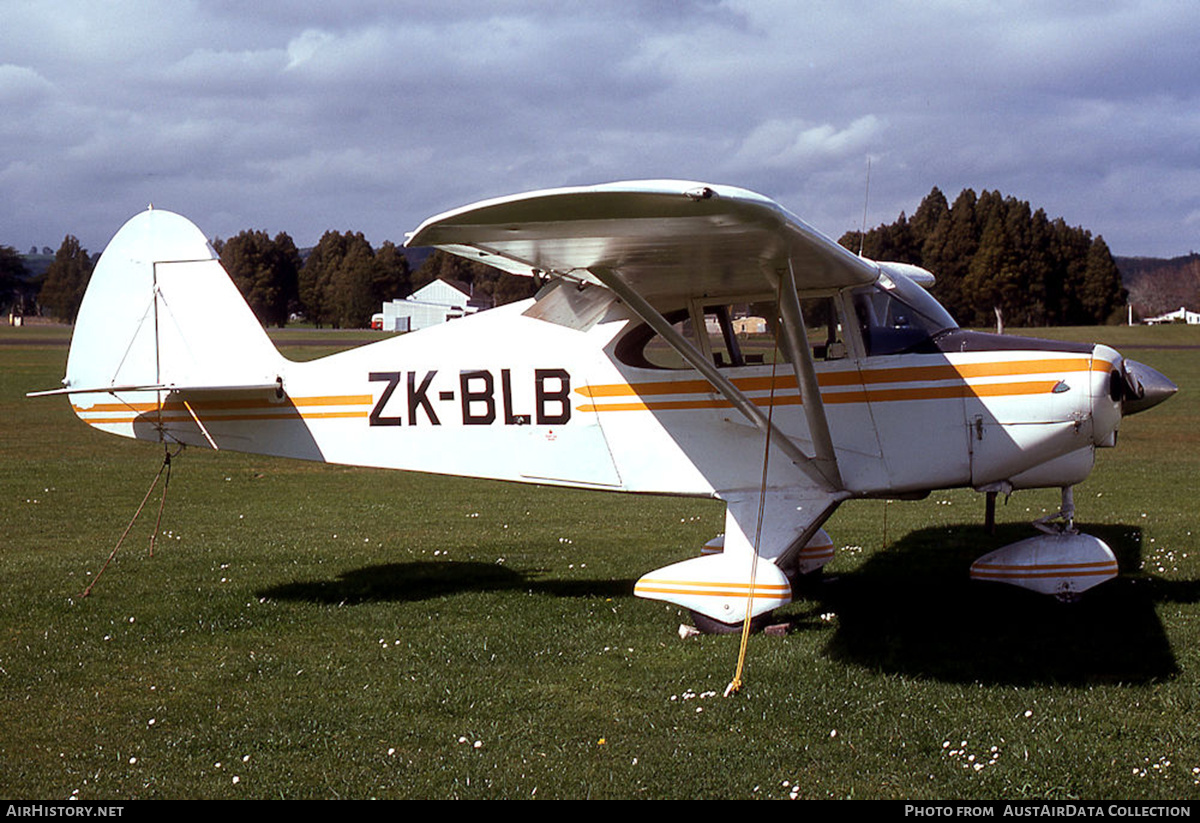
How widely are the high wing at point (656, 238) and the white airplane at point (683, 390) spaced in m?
0.04

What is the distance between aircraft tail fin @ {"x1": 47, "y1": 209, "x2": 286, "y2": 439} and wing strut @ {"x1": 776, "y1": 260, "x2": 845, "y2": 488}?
393 cm

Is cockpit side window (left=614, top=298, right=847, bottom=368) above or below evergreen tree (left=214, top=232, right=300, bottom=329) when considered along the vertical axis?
below

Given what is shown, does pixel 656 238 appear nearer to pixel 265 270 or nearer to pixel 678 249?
pixel 678 249

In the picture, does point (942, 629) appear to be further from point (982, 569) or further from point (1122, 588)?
point (1122, 588)

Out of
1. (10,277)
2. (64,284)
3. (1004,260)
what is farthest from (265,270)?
(10,277)

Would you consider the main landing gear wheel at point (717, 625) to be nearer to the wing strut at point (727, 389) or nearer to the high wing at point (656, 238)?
the wing strut at point (727, 389)

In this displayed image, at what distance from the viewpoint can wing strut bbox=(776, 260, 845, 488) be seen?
19.4 ft

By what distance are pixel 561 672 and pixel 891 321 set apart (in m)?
3.17

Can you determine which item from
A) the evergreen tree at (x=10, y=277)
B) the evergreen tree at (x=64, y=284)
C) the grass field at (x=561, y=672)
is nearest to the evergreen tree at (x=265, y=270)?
the evergreen tree at (x=64, y=284)

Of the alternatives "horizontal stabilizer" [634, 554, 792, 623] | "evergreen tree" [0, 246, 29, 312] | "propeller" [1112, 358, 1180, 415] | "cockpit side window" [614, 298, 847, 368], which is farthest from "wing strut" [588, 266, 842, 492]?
"evergreen tree" [0, 246, 29, 312]

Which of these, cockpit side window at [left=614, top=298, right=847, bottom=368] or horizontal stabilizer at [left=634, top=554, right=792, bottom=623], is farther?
cockpit side window at [left=614, top=298, right=847, bottom=368]

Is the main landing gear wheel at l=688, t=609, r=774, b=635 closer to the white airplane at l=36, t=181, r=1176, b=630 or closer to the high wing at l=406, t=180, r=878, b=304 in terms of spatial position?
the white airplane at l=36, t=181, r=1176, b=630

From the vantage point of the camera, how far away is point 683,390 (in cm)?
700

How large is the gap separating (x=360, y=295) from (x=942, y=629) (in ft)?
217
